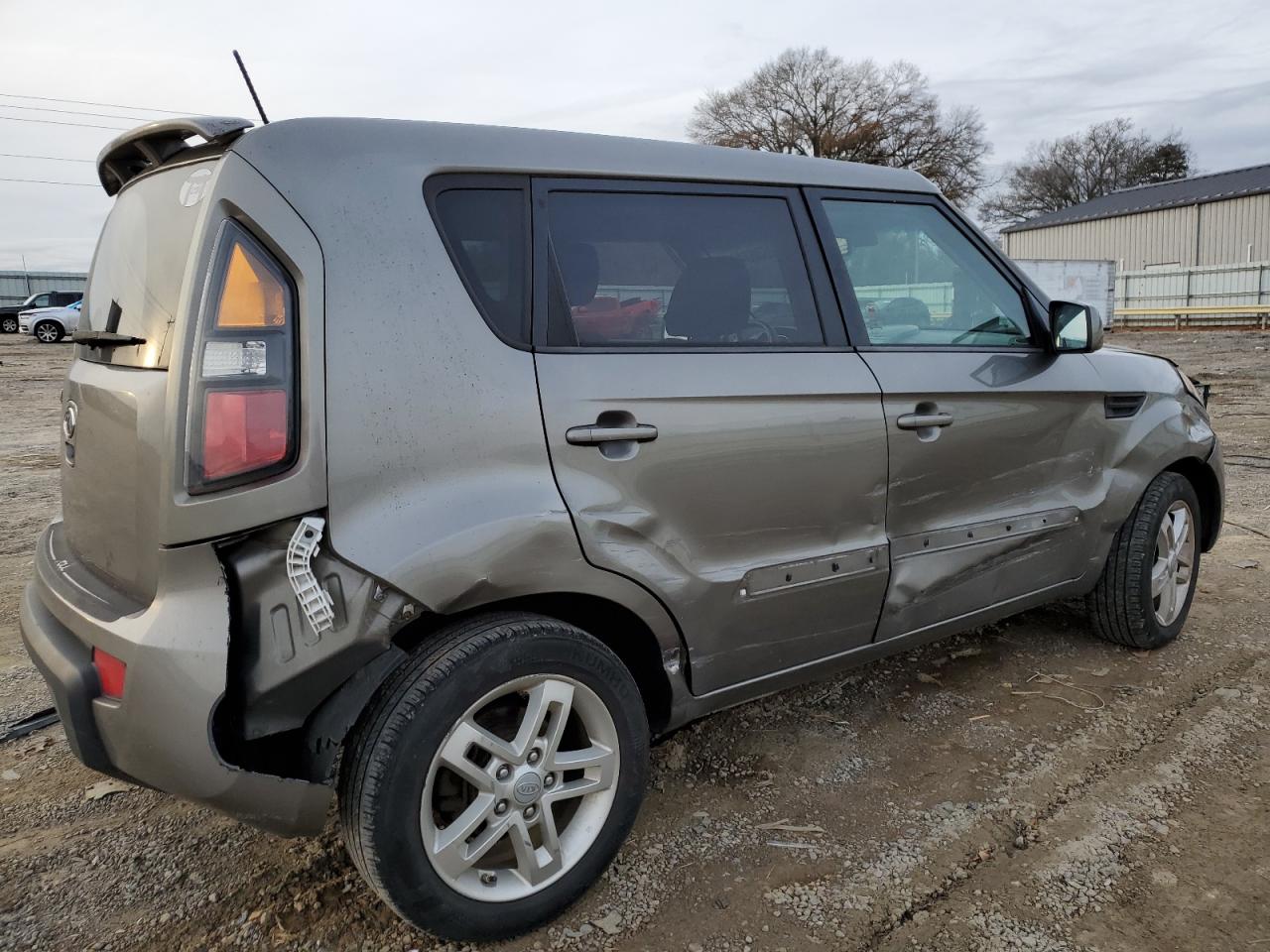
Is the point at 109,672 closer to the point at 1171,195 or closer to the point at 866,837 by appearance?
the point at 866,837

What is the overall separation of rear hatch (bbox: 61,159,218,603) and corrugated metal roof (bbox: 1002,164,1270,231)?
45046 millimetres

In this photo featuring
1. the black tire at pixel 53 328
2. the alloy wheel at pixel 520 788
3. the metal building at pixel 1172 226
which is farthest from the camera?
the metal building at pixel 1172 226

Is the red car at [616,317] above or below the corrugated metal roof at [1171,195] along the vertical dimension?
below

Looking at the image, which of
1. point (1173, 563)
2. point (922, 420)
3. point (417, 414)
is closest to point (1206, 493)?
point (1173, 563)

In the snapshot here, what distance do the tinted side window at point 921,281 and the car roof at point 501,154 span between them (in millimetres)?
157

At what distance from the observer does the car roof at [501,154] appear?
204 centimetres

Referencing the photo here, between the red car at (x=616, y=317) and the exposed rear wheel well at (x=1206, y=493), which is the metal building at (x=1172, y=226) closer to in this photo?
the exposed rear wheel well at (x=1206, y=493)

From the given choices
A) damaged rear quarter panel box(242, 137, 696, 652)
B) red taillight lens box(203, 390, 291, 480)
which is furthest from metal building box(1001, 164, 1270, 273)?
red taillight lens box(203, 390, 291, 480)

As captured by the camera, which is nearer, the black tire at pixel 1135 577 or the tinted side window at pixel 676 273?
the tinted side window at pixel 676 273

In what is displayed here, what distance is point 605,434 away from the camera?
2.26m

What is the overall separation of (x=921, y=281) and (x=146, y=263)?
2313 mm

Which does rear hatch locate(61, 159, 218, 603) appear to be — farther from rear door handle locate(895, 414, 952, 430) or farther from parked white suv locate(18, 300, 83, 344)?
parked white suv locate(18, 300, 83, 344)

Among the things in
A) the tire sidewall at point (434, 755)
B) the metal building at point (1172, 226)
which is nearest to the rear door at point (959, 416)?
the tire sidewall at point (434, 755)

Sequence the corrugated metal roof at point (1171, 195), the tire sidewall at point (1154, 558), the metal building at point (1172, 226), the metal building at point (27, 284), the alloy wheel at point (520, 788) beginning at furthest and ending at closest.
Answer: the metal building at point (27, 284), the corrugated metal roof at point (1171, 195), the metal building at point (1172, 226), the tire sidewall at point (1154, 558), the alloy wheel at point (520, 788)
